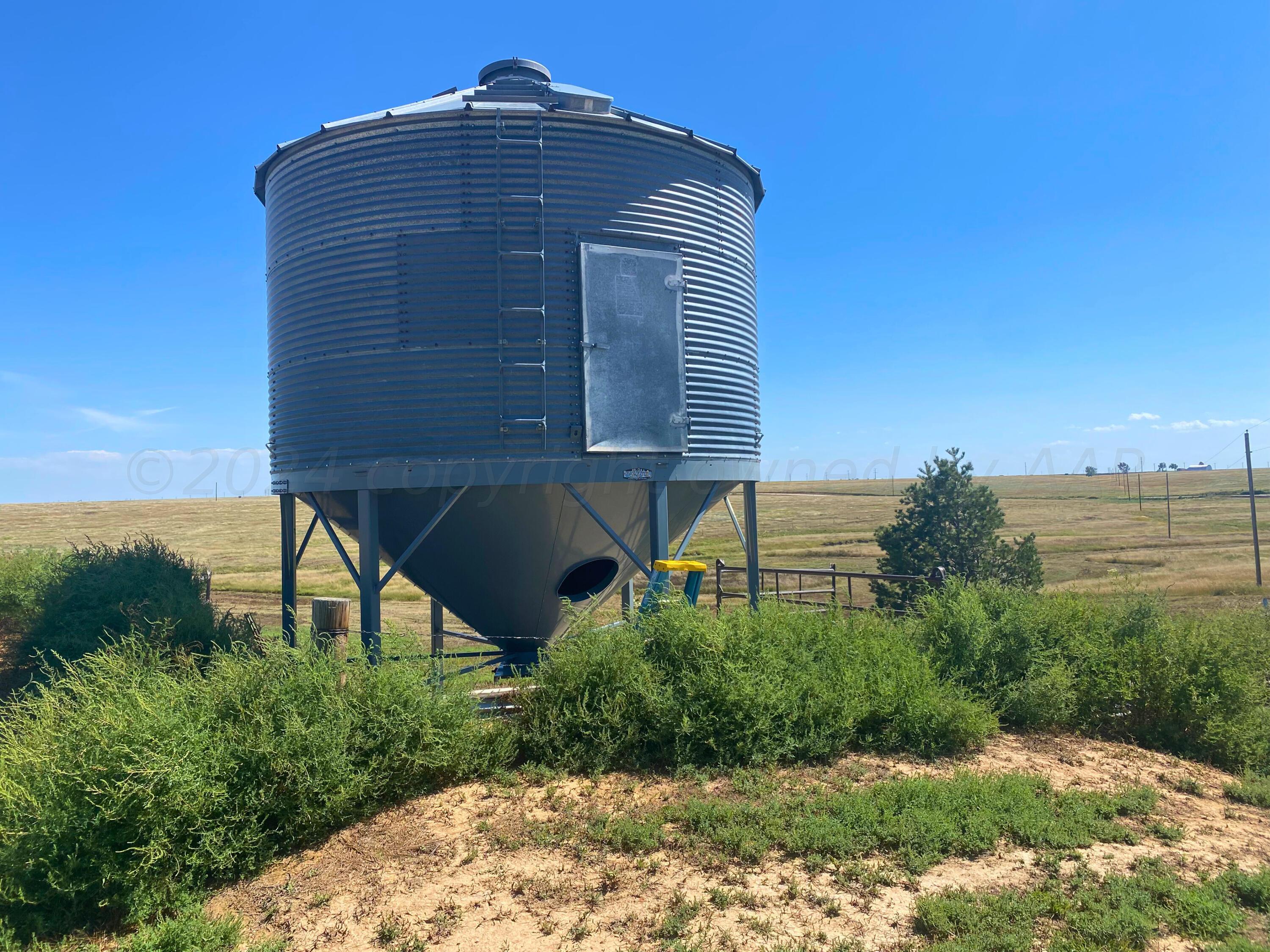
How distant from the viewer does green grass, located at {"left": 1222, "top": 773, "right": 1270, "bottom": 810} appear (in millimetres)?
8055

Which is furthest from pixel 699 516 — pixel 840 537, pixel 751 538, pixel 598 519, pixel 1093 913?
pixel 840 537

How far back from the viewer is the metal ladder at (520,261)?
33.1 feet

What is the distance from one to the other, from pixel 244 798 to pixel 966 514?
25875 millimetres

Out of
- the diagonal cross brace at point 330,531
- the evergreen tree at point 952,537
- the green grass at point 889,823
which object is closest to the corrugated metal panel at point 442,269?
the diagonal cross brace at point 330,531

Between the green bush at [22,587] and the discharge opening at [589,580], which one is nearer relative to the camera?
the discharge opening at [589,580]

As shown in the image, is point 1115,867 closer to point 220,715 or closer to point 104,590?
point 220,715

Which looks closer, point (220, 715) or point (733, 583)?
point (220, 715)

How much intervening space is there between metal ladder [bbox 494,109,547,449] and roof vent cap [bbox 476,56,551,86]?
3268mm

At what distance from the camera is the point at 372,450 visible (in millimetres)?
10391

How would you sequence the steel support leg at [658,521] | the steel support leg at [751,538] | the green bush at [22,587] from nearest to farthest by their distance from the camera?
the steel support leg at [658,521], the steel support leg at [751,538], the green bush at [22,587]

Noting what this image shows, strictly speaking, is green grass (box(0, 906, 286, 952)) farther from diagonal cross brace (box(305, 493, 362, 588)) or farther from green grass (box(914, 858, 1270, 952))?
diagonal cross brace (box(305, 493, 362, 588))

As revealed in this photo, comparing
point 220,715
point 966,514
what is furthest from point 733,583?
point 220,715

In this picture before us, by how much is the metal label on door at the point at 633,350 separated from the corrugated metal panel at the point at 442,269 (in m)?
0.19

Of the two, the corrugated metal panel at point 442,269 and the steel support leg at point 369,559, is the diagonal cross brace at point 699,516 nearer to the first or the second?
the corrugated metal panel at point 442,269
